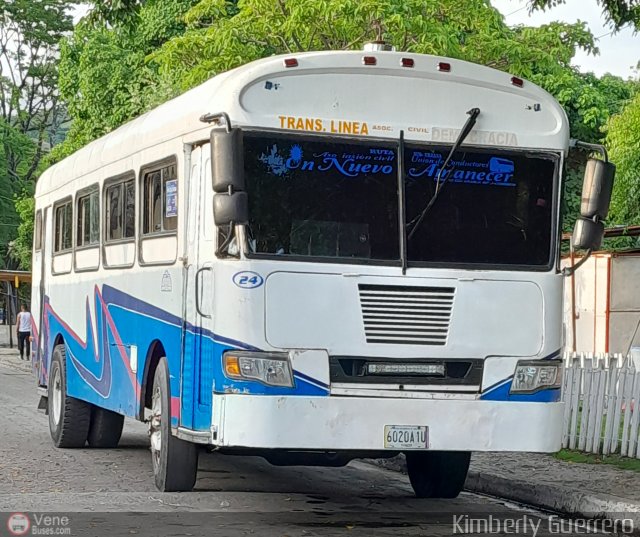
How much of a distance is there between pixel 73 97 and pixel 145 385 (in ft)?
108

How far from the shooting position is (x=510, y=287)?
9922mm

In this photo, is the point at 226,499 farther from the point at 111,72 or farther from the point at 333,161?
the point at 111,72

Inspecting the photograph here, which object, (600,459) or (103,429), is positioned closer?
(600,459)

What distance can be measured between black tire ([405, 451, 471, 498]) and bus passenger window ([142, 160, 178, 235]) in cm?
273

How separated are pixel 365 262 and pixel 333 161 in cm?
75

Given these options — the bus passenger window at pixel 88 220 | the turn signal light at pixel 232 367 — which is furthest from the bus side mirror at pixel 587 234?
the bus passenger window at pixel 88 220

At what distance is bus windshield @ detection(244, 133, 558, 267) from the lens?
960 cm

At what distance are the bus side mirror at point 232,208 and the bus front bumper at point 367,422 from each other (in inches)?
47.3

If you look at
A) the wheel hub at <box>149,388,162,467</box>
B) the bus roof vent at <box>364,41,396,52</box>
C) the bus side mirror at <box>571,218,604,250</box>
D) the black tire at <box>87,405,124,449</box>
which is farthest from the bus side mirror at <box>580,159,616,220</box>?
the black tire at <box>87,405,124,449</box>

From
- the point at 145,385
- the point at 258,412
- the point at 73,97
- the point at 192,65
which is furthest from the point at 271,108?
the point at 73,97

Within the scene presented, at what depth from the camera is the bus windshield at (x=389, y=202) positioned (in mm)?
9602

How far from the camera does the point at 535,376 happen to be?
9938 millimetres

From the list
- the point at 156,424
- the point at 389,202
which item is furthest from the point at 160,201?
the point at 389,202

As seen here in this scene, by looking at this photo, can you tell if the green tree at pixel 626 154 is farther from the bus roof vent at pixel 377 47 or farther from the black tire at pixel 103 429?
the bus roof vent at pixel 377 47
